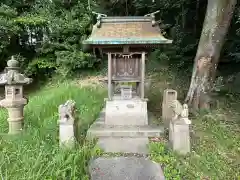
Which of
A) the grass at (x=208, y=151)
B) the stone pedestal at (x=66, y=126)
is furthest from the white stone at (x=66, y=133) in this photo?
the grass at (x=208, y=151)

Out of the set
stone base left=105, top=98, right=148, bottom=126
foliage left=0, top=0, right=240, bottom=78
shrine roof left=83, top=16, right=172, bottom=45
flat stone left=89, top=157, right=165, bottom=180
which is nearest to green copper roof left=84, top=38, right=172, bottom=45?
shrine roof left=83, top=16, right=172, bottom=45

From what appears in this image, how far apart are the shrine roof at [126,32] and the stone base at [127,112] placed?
1.81 m

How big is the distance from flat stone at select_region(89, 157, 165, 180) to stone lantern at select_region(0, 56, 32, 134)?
2.54m

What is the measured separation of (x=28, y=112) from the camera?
26.9 feet

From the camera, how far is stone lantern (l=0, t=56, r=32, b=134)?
6539 millimetres

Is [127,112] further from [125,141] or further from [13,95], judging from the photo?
[13,95]

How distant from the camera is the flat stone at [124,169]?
4992mm

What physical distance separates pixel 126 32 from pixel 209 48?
3.07 meters

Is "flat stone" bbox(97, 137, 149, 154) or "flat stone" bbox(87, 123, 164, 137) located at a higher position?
"flat stone" bbox(87, 123, 164, 137)

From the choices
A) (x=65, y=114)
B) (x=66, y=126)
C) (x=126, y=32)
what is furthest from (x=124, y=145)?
(x=126, y=32)

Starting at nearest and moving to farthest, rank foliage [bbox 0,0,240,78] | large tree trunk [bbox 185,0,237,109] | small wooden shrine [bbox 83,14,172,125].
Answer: small wooden shrine [bbox 83,14,172,125], large tree trunk [bbox 185,0,237,109], foliage [bbox 0,0,240,78]

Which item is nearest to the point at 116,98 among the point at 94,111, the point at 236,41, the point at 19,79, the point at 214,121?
the point at 94,111

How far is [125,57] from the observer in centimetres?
753

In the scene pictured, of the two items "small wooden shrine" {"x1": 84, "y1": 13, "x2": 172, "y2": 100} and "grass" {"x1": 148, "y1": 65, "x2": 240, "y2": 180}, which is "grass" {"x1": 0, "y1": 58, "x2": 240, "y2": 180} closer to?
"grass" {"x1": 148, "y1": 65, "x2": 240, "y2": 180}
